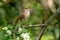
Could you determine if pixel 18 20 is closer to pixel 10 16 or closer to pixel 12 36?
pixel 12 36

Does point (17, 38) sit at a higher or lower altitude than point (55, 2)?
lower

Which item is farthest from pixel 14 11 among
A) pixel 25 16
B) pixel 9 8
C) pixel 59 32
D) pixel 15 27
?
pixel 15 27

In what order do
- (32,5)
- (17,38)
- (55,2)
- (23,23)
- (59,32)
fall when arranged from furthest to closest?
1. (32,5)
2. (59,32)
3. (55,2)
4. (23,23)
5. (17,38)

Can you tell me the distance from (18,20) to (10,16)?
86.1 inches

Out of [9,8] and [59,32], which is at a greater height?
[9,8]

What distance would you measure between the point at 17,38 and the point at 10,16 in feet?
9.17

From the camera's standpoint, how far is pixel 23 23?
462 cm

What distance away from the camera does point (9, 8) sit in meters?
6.63

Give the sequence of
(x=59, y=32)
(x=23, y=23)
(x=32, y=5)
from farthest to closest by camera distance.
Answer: (x=32, y=5) < (x=59, y=32) < (x=23, y=23)

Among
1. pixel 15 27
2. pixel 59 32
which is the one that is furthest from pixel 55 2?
pixel 15 27

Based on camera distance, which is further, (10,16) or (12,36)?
(10,16)

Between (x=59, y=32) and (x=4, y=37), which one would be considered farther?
(x=59, y=32)

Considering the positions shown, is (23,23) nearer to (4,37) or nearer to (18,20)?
(18,20)

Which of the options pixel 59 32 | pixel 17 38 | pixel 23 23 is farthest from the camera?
pixel 59 32
